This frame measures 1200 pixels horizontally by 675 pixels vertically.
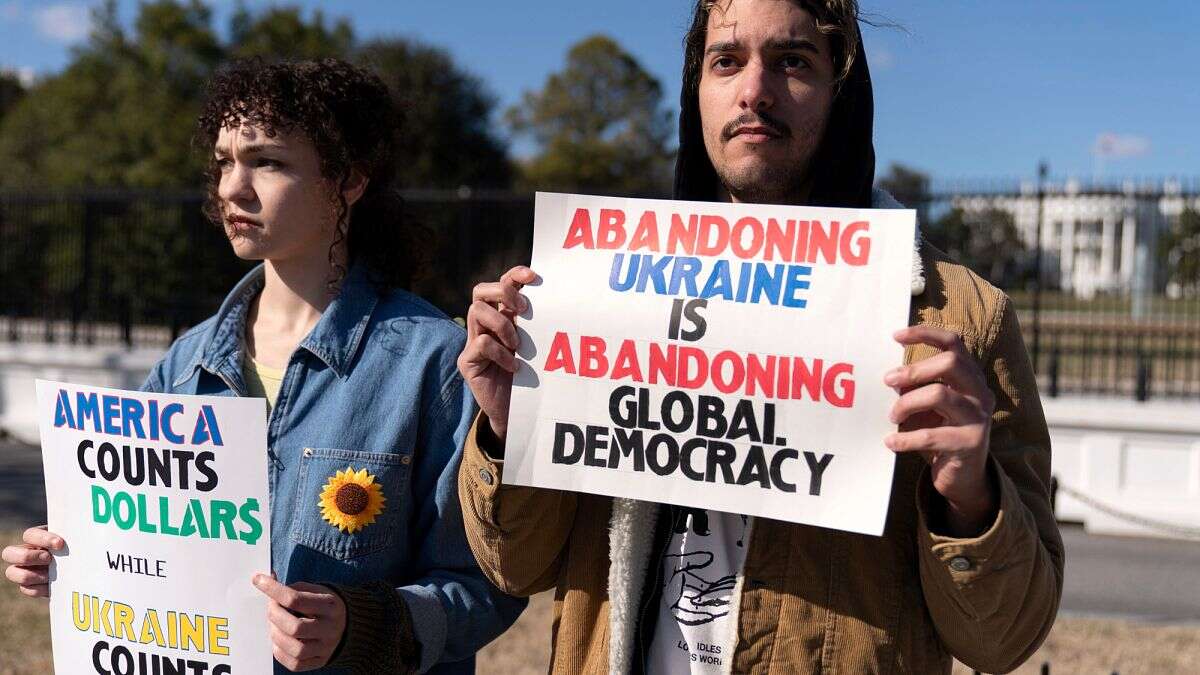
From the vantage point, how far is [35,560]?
229cm

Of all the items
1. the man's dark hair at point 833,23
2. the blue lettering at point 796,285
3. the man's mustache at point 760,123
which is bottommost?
the blue lettering at point 796,285

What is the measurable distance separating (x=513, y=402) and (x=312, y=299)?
0.81 metres

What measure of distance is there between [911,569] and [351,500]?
3.62 ft

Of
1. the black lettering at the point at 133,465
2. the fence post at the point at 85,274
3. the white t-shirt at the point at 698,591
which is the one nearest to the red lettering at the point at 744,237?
the white t-shirt at the point at 698,591

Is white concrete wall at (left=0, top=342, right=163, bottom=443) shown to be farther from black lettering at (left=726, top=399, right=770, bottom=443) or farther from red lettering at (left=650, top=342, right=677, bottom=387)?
black lettering at (left=726, top=399, right=770, bottom=443)

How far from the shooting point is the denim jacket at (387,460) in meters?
2.25

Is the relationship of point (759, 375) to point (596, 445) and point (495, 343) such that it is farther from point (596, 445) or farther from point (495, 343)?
point (495, 343)

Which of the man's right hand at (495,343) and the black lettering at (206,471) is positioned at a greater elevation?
the man's right hand at (495,343)

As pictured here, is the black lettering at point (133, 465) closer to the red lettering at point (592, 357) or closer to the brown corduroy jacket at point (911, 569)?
the brown corduroy jacket at point (911, 569)

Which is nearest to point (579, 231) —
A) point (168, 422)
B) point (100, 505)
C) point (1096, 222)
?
point (168, 422)

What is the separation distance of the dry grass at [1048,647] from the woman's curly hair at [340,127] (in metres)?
3.19

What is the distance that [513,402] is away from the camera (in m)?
1.91

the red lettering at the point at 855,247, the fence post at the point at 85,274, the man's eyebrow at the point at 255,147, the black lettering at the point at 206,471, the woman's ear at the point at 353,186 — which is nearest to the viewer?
the red lettering at the point at 855,247

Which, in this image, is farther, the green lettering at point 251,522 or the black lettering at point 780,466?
the green lettering at point 251,522
